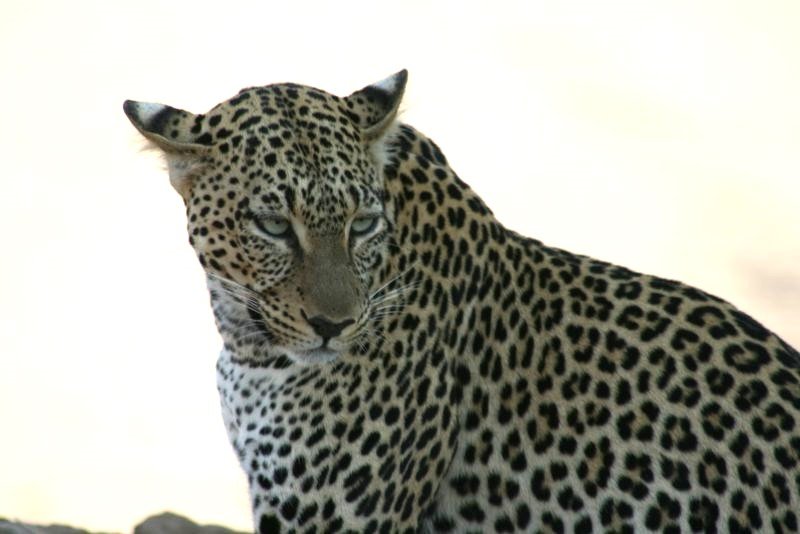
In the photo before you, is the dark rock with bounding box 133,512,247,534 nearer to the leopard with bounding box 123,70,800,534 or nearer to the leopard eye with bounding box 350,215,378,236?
the leopard with bounding box 123,70,800,534

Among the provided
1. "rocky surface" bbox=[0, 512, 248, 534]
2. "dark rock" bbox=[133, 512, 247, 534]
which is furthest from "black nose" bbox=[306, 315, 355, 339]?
"dark rock" bbox=[133, 512, 247, 534]

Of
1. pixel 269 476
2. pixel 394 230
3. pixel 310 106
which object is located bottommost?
pixel 269 476

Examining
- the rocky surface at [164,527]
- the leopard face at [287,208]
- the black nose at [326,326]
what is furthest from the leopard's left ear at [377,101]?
the rocky surface at [164,527]

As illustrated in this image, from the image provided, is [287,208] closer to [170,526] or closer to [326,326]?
[326,326]

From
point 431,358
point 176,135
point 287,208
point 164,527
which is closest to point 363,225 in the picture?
point 287,208

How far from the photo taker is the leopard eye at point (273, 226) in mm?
9047

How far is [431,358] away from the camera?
32.1 ft

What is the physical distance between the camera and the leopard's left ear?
9.59m

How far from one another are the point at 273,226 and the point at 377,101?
1.12 m

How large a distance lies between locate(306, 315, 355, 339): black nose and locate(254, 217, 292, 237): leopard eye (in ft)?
1.63

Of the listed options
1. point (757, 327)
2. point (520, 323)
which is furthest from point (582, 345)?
point (757, 327)

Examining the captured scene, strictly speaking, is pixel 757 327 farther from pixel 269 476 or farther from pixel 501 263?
pixel 269 476

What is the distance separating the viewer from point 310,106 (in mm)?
9305

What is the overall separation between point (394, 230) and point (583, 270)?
1.28 metres
